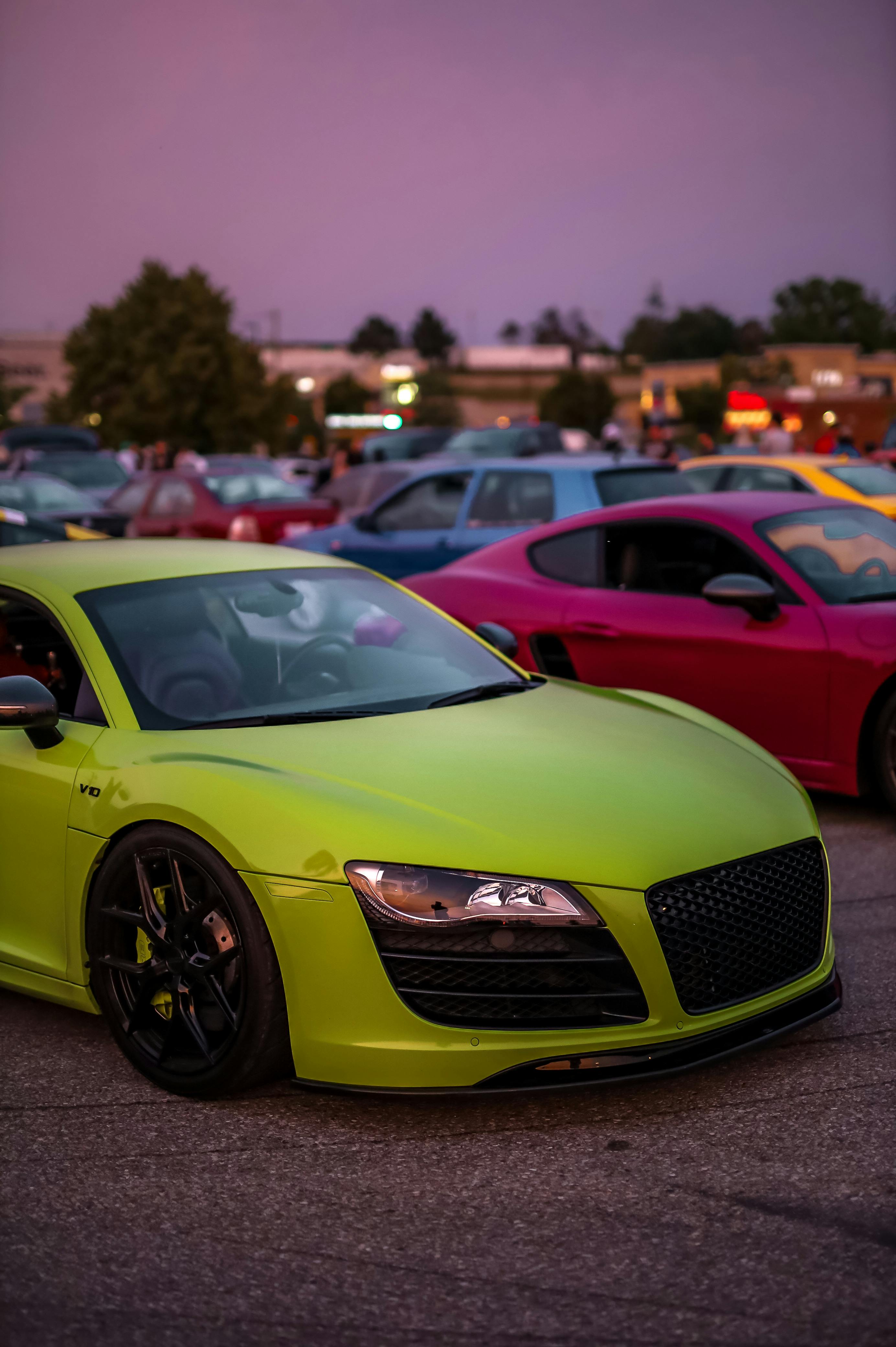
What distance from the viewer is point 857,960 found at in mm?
5023

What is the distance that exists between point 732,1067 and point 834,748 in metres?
2.90

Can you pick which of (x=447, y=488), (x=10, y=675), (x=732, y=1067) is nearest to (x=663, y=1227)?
(x=732, y=1067)

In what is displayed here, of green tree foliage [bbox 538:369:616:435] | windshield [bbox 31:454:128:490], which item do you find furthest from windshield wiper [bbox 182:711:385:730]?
green tree foliage [bbox 538:369:616:435]

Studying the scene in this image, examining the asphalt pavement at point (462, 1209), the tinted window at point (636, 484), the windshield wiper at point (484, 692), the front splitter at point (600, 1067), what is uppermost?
the tinted window at point (636, 484)

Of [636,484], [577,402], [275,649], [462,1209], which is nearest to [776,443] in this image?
[636,484]

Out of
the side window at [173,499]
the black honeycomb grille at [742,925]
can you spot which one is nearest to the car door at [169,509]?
the side window at [173,499]

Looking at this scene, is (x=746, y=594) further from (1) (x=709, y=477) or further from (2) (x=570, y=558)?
(1) (x=709, y=477)

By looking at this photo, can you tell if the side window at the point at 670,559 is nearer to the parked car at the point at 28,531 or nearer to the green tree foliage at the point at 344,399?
the parked car at the point at 28,531

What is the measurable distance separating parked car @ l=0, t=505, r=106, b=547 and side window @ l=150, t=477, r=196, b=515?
20.4ft

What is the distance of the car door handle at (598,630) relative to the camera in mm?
7652

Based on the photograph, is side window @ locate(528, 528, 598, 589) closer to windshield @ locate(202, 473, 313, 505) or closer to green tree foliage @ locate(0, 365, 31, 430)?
windshield @ locate(202, 473, 313, 505)

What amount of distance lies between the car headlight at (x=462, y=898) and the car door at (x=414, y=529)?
9.40 metres

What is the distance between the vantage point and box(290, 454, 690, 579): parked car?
12.0 meters

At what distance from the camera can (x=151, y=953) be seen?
4.16m
